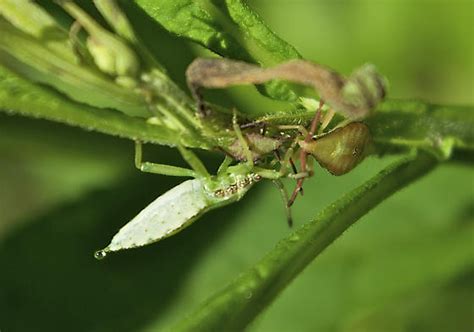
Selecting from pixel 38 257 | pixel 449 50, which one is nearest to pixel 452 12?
pixel 449 50

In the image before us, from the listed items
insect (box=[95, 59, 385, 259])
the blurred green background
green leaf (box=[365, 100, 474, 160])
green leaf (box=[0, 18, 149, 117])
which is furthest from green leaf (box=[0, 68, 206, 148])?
the blurred green background

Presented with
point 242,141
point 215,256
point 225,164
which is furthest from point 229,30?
point 215,256

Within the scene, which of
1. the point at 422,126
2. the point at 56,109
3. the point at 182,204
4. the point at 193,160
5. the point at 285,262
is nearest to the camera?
the point at 56,109

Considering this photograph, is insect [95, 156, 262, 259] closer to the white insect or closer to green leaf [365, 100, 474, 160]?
the white insect

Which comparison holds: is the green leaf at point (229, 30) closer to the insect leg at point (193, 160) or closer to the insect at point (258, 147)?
the insect at point (258, 147)

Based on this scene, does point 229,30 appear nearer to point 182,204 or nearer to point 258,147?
point 258,147

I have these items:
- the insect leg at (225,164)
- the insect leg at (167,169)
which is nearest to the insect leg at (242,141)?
the insect leg at (225,164)
